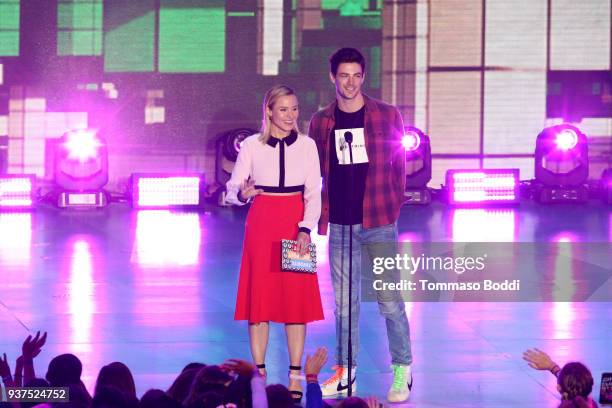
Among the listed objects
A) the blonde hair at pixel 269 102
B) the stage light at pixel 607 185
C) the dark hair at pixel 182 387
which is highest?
the blonde hair at pixel 269 102

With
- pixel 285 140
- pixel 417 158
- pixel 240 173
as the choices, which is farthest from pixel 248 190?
pixel 417 158

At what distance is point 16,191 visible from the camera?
1430cm

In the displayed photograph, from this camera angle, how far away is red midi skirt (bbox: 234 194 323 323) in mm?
5316

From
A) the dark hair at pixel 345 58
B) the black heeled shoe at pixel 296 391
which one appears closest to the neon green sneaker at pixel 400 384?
the black heeled shoe at pixel 296 391

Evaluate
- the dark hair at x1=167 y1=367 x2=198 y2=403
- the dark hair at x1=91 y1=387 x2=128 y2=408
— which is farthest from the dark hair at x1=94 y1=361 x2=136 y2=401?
the dark hair at x1=91 y1=387 x2=128 y2=408

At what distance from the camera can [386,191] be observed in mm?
5473

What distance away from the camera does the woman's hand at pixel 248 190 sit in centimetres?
525

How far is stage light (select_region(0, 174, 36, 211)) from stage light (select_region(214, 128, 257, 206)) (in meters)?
2.16

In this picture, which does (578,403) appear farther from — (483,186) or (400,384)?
(483,186)

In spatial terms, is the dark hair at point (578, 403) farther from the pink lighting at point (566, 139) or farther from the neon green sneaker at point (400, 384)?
the pink lighting at point (566, 139)

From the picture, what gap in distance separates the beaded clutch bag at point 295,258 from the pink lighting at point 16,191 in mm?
9481

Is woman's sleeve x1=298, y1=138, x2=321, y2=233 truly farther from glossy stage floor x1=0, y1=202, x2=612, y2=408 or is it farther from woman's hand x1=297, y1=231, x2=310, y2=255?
glossy stage floor x1=0, y1=202, x2=612, y2=408

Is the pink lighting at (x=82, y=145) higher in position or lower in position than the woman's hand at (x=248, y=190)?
higher

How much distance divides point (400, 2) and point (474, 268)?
6.74m
